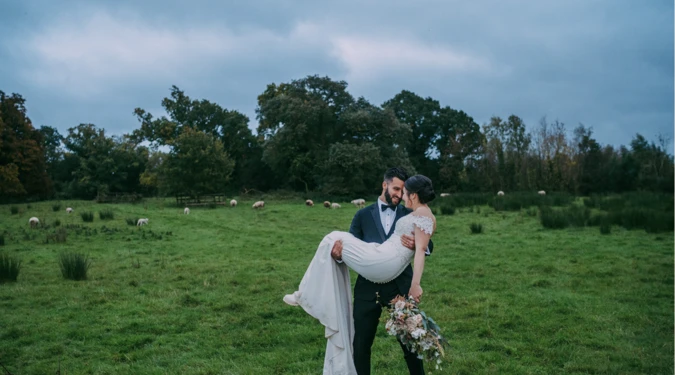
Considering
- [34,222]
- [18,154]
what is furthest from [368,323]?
[18,154]

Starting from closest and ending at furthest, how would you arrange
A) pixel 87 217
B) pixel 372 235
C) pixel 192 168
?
pixel 372 235
pixel 87 217
pixel 192 168

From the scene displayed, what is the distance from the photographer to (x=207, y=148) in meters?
36.9

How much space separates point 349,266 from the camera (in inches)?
161

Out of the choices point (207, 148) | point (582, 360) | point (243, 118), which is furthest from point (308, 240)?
point (243, 118)

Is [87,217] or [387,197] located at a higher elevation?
[387,197]

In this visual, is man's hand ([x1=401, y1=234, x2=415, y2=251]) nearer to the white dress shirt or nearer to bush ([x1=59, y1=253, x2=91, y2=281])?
the white dress shirt

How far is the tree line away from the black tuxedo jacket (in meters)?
25.1

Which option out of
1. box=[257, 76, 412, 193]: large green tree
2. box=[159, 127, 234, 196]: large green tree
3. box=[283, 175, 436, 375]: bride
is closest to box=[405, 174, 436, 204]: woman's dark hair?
box=[283, 175, 436, 375]: bride

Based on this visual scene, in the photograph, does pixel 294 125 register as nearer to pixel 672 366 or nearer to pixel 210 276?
pixel 210 276

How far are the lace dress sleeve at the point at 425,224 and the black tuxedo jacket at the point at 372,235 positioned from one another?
0.33 meters

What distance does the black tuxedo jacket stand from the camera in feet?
13.3

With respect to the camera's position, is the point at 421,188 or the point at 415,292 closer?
the point at 415,292

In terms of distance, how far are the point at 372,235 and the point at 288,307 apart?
4490 millimetres

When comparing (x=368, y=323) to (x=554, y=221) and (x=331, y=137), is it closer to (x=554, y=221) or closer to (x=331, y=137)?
(x=554, y=221)
